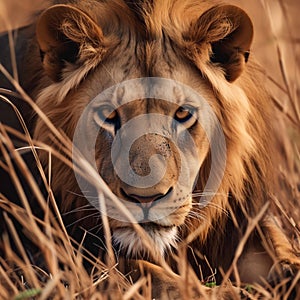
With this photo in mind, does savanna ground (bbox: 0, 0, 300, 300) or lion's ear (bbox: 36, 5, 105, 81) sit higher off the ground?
lion's ear (bbox: 36, 5, 105, 81)

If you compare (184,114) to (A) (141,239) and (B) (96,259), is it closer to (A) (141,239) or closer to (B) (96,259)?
(A) (141,239)

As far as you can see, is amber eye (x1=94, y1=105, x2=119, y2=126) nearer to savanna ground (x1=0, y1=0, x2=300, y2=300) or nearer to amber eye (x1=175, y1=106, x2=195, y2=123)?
amber eye (x1=175, y1=106, x2=195, y2=123)

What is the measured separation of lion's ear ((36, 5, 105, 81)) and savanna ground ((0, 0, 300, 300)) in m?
0.17

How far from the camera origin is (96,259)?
3502 mm

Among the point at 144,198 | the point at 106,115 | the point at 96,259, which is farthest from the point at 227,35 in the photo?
the point at 96,259

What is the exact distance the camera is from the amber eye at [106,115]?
3764 millimetres

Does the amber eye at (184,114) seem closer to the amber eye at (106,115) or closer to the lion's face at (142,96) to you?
the lion's face at (142,96)

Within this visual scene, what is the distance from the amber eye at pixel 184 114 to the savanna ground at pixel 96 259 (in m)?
0.57

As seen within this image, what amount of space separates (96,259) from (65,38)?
3.29 ft

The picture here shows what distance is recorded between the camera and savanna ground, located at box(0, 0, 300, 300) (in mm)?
2947

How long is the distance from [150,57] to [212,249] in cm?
101

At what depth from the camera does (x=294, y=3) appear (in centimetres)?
945

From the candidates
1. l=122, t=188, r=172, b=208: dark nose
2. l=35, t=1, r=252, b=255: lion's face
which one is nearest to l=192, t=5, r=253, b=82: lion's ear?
l=35, t=1, r=252, b=255: lion's face

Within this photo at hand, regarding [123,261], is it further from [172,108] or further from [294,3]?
[294,3]
